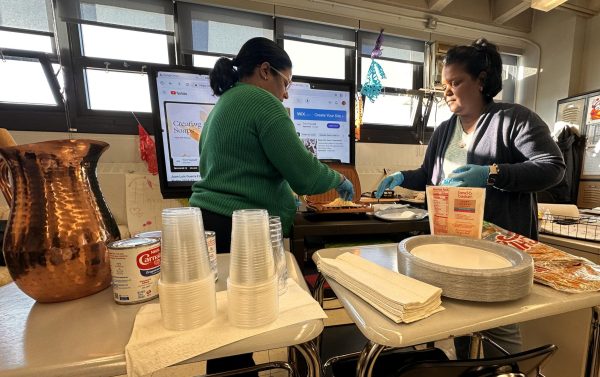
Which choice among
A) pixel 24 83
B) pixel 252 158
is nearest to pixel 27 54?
pixel 24 83

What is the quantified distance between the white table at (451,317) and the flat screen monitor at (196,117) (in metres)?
1.19

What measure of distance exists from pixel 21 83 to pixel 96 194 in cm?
212

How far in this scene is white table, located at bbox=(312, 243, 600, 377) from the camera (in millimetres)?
383

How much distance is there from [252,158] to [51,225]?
0.55 m

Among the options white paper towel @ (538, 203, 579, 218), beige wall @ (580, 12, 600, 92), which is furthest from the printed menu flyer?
beige wall @ (580, 12, 600, 92)

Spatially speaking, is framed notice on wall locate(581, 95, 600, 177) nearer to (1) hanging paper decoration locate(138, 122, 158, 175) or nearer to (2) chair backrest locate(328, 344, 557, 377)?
(2) chair backrest locate(328, 344, 557, 377)

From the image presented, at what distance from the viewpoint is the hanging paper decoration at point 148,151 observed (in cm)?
181

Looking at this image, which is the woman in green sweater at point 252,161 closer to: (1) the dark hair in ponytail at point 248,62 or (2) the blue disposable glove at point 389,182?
(1) the dark hair in ponytail at point 248,62

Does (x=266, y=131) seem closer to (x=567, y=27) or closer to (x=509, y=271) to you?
(x=509, y=271)

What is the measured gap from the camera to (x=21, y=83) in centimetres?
180

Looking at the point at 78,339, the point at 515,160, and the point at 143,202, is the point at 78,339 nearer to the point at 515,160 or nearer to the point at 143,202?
the point at 515,160

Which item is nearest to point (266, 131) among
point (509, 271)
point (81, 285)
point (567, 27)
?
point (81, 285)

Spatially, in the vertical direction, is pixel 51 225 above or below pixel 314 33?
below

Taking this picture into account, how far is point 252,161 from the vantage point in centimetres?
89
